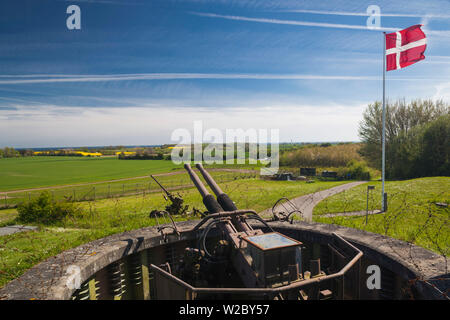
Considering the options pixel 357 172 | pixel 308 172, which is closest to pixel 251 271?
pixel 357 172

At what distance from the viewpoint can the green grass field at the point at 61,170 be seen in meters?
32.5

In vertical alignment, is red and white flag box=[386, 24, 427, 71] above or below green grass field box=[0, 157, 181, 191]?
above

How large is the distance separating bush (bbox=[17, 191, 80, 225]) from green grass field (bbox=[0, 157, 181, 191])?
18.0m

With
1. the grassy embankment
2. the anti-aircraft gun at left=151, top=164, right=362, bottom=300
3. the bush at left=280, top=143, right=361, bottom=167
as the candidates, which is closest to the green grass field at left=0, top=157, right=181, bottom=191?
the bush at left=280, top=143, right=361, bottom=167

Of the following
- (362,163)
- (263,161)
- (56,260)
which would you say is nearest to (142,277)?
(56,260)

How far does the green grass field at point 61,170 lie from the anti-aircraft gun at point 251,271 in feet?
86.4

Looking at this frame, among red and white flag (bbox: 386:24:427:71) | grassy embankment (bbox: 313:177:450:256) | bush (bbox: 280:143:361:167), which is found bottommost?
grassy embankment (bbox: 313:177:450:256)

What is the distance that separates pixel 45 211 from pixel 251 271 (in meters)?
12.1

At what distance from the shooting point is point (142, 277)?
5758 millimetres

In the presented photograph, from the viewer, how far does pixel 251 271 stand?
3.81 metres

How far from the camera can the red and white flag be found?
1116 cm

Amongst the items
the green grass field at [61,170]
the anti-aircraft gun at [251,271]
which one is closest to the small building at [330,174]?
the green grass field at [61,170]

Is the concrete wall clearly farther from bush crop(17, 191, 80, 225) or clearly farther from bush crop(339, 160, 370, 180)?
bush crop(339, 160, 370, 180)
